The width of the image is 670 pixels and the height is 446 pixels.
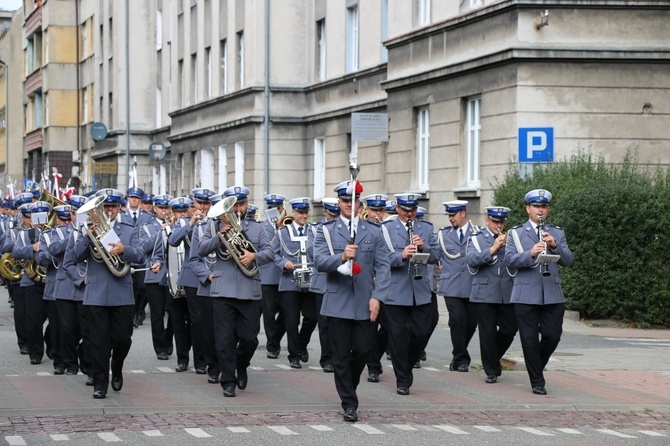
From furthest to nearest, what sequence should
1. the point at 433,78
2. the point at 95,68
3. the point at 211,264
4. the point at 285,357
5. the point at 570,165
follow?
the point at 95,68 → the point at 433,78 → the point at 570,165 → the point at 285,357 → the point at 211,264

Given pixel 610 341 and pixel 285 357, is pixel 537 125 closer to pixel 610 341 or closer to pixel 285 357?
pixel 610 341

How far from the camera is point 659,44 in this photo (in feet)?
81.9

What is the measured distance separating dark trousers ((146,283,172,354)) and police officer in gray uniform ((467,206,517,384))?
3701mm

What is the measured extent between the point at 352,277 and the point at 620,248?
34.1 feet

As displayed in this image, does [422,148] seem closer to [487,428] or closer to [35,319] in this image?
[35,319]

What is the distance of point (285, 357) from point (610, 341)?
17.0ft

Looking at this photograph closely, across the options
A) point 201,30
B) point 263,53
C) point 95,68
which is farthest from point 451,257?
point 95,68

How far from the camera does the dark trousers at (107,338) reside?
1327 centimetres

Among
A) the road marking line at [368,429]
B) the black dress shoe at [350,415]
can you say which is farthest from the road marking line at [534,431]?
the black dress shoe at [350,415]

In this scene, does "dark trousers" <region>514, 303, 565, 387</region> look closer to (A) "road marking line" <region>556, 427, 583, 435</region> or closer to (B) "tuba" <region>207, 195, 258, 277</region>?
(A) "road marking line" <region>556, 427, 583, 435</region>

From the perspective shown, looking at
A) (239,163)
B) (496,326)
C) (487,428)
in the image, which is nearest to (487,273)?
(496,326)

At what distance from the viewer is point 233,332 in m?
13.8

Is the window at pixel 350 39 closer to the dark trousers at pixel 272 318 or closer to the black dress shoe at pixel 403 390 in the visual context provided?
the dark trousers at pixel 272 318

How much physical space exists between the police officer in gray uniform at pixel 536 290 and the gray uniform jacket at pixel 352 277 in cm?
186
